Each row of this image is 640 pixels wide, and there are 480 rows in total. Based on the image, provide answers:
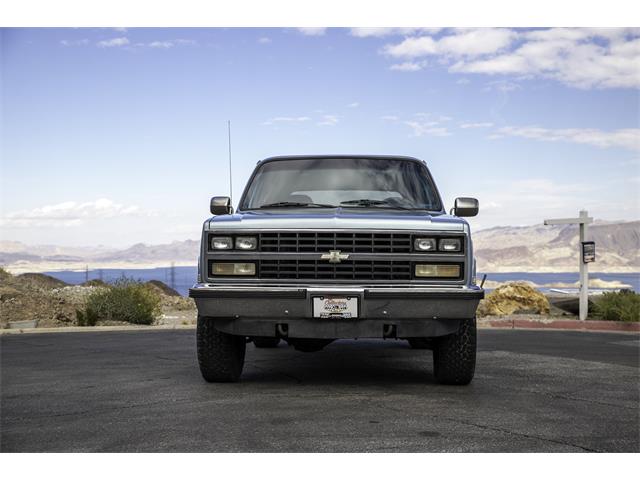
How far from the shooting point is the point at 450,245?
21.3ft


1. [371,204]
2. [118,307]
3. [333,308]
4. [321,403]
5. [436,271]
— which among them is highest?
[371,204]

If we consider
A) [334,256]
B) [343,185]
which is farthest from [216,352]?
[343,185]

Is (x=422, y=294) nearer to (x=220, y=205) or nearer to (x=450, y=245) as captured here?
(x=450, y=245)

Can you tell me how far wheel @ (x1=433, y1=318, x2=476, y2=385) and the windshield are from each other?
138 cm

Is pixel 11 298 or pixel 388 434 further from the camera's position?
pixel 11 298

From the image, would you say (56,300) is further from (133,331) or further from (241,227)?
(241,227)

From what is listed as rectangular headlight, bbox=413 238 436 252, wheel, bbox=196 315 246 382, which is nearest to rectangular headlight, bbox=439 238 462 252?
rectangular headlight, bbox=413 238 436 252

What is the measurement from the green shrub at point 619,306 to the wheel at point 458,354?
9.68m

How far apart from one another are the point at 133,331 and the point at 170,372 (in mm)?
6199

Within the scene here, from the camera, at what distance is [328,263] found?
6.46m

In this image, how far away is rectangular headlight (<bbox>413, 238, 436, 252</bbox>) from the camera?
646cm

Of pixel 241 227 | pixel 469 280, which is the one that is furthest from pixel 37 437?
pixel 469 280

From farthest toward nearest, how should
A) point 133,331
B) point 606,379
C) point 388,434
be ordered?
1. point 133,331
2. point 606,379
3. point 388,434

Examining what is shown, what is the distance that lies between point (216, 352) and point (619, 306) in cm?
1159
